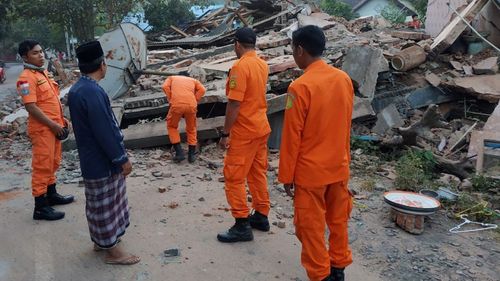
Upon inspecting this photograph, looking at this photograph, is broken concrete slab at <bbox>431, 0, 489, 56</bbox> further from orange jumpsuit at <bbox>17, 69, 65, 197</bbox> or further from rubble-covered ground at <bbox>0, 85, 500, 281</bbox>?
orange jumpsuit at <bbox>17, 69, 65, 197</bbox>

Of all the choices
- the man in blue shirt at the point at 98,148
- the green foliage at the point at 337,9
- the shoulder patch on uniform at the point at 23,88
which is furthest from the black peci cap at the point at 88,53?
the green foliage at the point at 337,9

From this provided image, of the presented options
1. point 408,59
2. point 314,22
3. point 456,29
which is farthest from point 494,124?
point 314,22

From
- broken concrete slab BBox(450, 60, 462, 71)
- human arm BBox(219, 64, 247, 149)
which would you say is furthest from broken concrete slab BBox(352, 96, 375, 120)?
human arm BBox(219, 64, 247, 149)

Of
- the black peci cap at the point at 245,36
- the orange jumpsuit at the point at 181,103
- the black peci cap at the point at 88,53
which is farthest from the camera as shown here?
the orange jumpsuit at the point at 181,103

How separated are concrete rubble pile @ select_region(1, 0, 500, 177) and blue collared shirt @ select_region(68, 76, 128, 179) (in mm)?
3633

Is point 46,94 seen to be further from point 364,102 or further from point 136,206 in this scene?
point 364,102

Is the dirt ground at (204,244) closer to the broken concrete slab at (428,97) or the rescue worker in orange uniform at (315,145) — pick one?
the rescue worker in orange uniform at (315,145)

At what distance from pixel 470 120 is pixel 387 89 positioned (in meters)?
1.67

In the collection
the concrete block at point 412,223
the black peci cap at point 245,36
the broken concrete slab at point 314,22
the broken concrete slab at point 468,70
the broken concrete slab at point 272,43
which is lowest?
the concrete block at point 412,223

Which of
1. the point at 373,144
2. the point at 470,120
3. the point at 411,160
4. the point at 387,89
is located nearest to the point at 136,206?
the point at 411,160

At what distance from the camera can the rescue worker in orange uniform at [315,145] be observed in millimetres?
2777

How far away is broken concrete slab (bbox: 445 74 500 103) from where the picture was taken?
26.1 feet

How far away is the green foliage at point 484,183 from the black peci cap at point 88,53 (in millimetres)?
4832

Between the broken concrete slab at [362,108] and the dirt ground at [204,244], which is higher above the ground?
the broken concrete slab at [362,108]
